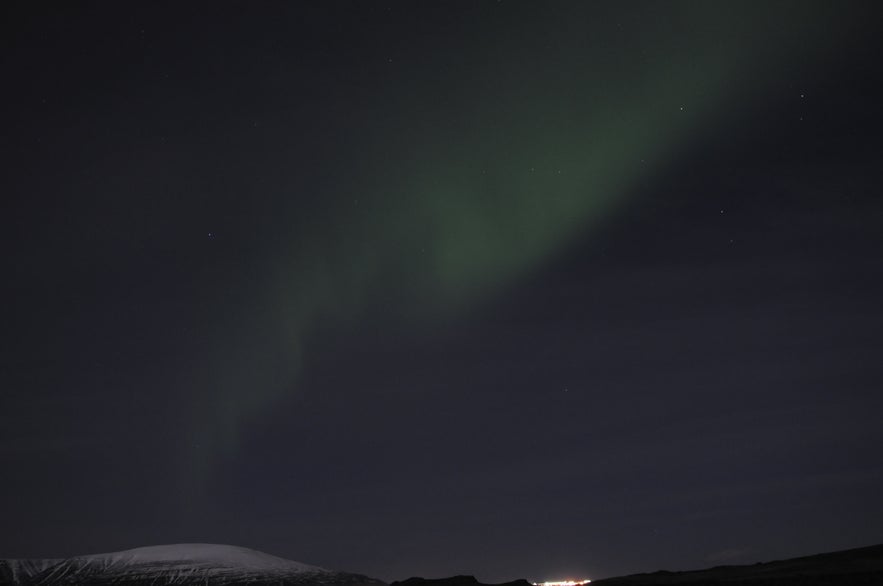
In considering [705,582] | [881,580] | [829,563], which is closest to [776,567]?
[829,563]

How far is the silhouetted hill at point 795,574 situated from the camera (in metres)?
115

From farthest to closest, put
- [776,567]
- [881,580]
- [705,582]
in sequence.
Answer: [776,567], [705,582], [881,580]

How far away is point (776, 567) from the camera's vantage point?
158 meters

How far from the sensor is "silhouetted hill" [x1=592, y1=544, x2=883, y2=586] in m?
115

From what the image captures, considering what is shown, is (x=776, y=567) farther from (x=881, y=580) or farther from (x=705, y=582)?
(x=881, y=580)

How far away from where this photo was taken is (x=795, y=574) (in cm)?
13650

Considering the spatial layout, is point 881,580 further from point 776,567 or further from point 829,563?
point 776,567

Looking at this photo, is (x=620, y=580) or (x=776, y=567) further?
(x=620, y=580)

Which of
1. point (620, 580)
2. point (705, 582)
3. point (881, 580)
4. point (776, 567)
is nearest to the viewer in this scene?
point (881, 580)

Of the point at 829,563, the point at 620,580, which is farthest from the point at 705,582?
the point at 620,580

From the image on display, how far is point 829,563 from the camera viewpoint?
147m

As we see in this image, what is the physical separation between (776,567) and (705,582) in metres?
26.8

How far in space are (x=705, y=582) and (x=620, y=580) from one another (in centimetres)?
3592

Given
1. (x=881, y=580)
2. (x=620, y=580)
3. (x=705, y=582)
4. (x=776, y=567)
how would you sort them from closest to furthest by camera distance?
1. (x=881, y=580)
2. (x=705, y=582)
3. (x=776, y=567)
4. (x=620, y=580)
